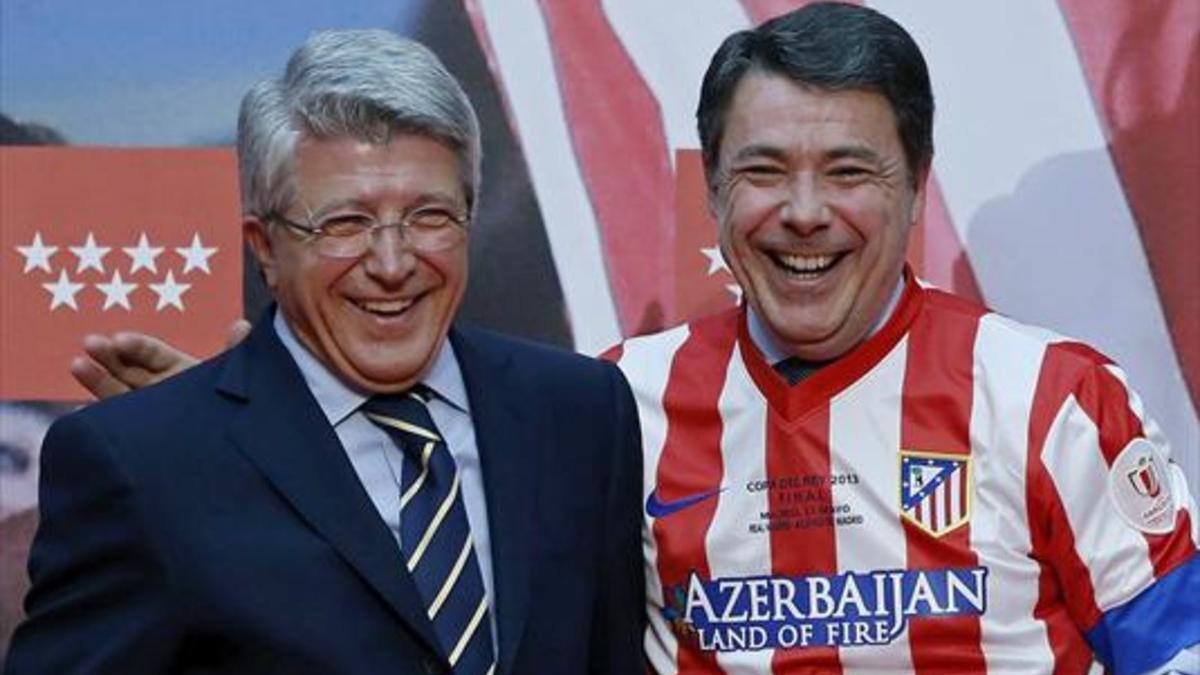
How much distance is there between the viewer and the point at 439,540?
1.90 metres

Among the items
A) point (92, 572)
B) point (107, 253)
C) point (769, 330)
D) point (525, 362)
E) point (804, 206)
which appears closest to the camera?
point (92, 572)

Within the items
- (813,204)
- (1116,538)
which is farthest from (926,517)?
(813,204)

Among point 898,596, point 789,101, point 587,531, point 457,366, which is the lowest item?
point 898,596

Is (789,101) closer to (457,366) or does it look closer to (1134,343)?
(457,366)

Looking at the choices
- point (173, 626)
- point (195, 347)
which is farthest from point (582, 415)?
point (195, 347)

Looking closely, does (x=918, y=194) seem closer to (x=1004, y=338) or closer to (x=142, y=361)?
(x=1004, y=338)

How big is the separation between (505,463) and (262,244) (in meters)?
0.28

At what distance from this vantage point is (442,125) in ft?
6.17

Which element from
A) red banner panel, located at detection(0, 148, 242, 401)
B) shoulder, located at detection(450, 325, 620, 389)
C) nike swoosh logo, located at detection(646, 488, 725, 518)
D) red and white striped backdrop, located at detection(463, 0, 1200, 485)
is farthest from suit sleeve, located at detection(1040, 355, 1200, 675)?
red banner panel, located at detection(0, 148, 242, 401)

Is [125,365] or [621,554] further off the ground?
[125,365]

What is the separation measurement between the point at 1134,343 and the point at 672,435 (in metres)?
0.75

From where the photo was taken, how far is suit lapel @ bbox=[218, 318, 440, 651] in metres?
1.85

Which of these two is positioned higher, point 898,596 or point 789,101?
point 789,101

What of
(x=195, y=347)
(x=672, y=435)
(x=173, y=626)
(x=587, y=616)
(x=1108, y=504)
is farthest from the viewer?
(x=195, y=347)
